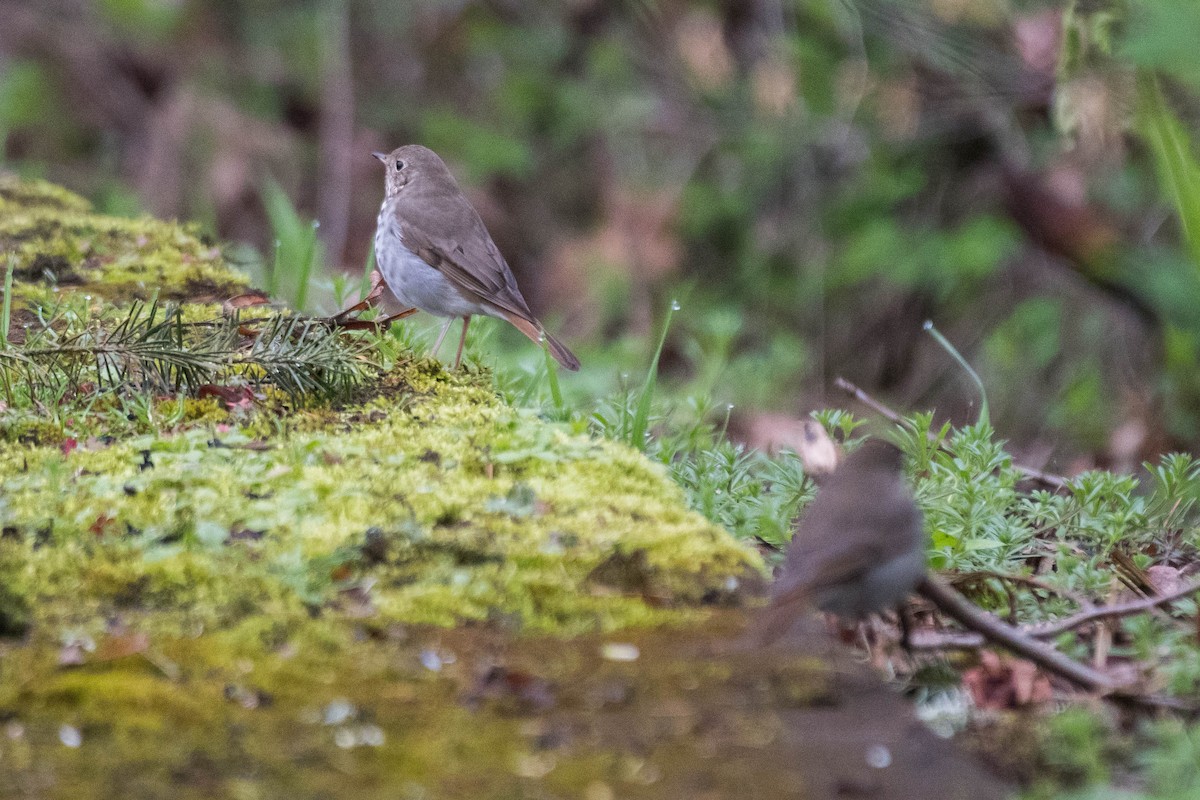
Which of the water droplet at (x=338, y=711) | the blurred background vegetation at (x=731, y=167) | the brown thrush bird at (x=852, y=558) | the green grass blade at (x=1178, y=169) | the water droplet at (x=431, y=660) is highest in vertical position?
the green grass blade at (x=1178, y=169)

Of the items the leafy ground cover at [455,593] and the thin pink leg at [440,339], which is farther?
the thin pink leg at [440,339]

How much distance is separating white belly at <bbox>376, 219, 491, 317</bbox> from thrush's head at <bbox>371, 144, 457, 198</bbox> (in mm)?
550

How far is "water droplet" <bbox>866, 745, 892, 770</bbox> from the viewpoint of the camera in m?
2.03

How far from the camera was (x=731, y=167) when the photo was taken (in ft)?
31.4

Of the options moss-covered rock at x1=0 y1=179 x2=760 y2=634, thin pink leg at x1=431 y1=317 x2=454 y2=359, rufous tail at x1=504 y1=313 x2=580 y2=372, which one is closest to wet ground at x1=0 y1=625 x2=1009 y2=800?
moss-covered rock at x1=0 y1=179 x2=760 y2=634

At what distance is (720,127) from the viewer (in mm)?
9508

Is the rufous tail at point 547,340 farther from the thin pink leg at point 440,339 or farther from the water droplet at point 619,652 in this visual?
the water droplet at point 619,652

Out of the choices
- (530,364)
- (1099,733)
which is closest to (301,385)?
(530,364)

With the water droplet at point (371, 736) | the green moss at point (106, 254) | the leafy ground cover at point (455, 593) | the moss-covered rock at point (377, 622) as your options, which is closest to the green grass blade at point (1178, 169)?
the leafy ground cover at point (455, 593)

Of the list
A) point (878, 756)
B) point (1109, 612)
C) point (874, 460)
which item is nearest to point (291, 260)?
point (874, 460)

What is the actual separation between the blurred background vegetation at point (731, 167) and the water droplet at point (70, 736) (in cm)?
362

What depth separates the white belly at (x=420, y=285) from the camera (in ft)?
15.3

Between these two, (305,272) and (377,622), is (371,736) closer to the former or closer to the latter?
(377,622)

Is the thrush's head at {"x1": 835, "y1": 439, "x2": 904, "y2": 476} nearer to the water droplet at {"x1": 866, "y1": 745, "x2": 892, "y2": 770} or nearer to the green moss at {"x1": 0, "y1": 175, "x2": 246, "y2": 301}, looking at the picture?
the water droplet at {"x1": 866, "y1": 745, "x2": 892, "y2": 770}
